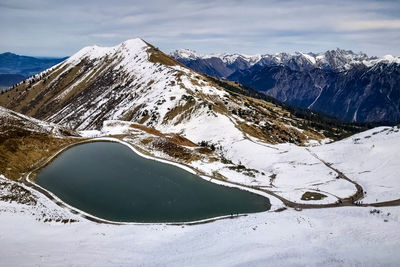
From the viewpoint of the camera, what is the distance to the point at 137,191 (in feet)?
211

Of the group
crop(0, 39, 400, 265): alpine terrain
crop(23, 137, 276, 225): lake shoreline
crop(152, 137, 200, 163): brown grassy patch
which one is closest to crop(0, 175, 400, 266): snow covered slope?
crop(0, 39, 400, 265): alpine terrain

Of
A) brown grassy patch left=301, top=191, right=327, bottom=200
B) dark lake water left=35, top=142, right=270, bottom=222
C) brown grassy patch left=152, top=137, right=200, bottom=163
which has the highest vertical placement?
brown grassy patch left=152, top=137, right=200, bottom=163

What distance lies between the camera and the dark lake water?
55406mm

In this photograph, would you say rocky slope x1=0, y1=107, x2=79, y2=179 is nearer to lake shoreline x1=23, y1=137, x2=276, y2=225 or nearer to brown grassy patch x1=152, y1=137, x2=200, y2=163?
lake shoreline x1=23, y1=137, x2=276, y2=225

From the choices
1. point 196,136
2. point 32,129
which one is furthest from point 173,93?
point 32,129

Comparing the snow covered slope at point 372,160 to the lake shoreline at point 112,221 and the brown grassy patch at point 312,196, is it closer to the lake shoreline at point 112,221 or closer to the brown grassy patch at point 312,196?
the brown grassy patch at point 312,196

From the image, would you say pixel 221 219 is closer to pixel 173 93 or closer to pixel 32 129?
pixel 32 129

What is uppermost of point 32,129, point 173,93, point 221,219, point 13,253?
point 173,93

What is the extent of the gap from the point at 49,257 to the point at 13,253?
4.18 meters

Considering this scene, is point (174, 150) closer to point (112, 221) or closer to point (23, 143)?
point (23, 143)

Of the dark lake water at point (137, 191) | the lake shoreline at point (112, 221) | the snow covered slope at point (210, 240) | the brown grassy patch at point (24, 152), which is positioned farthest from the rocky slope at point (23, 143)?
the snow covered slope at point (210, 240)

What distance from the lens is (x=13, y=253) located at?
3456 cm

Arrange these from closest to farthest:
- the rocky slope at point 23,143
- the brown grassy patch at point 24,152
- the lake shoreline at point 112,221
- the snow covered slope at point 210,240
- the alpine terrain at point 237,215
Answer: the snow covered slope at point 210,240 < the alpine terrain at point 237,215 < the lake shoreline at point 112,221 < the brown grassy patch at point 24,152 < the rocky slope at point 23,143

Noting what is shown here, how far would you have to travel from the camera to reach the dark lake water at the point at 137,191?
55.4 m
